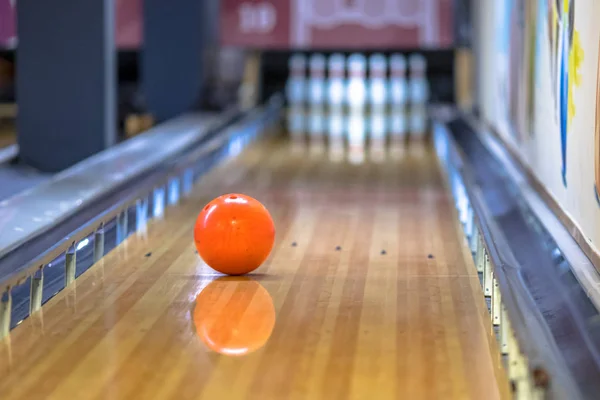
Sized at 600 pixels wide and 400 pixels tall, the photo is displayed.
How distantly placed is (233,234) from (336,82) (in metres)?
7.26

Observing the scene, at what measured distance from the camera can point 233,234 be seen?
321 cm

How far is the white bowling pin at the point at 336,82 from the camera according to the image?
9.84 meters

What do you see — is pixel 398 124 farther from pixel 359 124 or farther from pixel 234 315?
pixel 234 315

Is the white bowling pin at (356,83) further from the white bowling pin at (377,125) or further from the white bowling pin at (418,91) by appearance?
the white bowling pin at (418,91)

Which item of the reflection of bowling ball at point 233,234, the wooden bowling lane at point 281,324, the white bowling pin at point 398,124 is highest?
the white bowling pin at point 398,124

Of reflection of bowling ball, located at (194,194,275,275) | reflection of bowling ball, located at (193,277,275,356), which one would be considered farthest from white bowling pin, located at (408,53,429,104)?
reflection of bowling ball, located at (193,277,275,356)

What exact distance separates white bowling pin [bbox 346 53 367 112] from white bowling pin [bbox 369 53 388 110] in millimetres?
70

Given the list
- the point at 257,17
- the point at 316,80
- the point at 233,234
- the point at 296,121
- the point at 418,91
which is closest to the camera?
the point at 233,234

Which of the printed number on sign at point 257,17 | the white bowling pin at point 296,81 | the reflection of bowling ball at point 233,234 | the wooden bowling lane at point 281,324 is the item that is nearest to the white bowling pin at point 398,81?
the white bowling pin at point 296,81

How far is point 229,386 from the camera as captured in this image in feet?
7.28

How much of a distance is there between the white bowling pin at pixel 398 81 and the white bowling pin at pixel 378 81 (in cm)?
7

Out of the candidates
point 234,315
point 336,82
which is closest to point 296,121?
point 336,82

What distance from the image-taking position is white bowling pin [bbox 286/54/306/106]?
9.92 m

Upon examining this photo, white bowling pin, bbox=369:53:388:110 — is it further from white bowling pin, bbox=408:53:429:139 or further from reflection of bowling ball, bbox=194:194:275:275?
reflection of bowling ball, bbox=194:194:275:275
